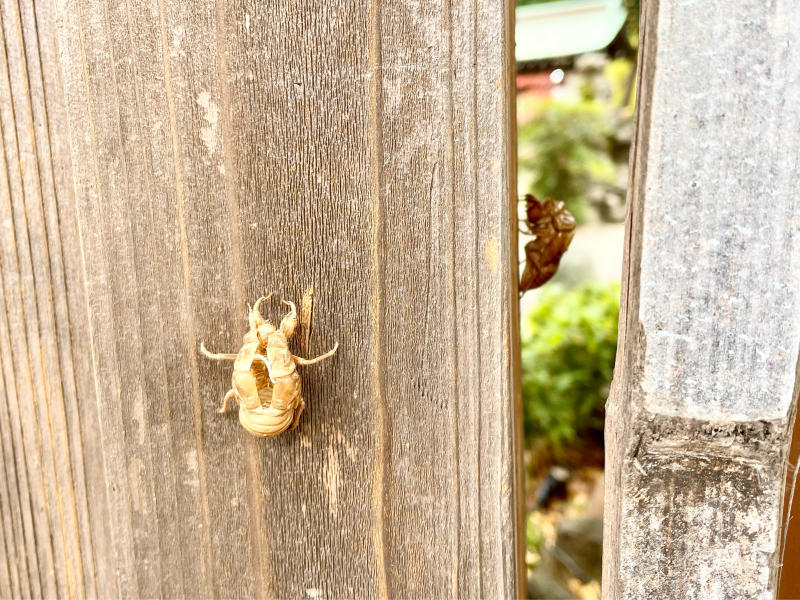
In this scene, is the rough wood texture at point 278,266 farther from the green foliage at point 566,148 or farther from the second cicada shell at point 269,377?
the green foliage at point 566,148

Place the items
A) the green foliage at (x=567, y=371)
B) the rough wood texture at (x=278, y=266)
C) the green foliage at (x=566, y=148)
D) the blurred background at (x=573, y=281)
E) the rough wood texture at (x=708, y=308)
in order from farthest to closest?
1. the green foliage at (x=566, y=148)
2. the green foliage at (x=567, y=371)
3. the blurred background at (x=573, y=281)
4. the rough wood texture at (x=278, y=266)
5. the rough wood texture at (x=708, y=308)

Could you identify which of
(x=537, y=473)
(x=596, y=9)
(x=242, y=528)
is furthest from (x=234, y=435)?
(x=537, y=473)

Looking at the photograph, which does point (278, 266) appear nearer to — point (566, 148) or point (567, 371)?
point (567, 371)

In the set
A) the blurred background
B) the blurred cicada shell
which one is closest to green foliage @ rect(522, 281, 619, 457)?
the blurred background

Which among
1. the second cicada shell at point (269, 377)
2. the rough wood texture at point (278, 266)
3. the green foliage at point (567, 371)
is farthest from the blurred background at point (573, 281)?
the second cicada shell at point (269, 377)

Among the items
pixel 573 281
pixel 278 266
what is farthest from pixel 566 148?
pixel 278 266

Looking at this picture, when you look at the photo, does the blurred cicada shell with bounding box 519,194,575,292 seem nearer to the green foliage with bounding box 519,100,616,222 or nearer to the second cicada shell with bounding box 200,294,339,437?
the second cicada shell with bounding box 200,294,339,437

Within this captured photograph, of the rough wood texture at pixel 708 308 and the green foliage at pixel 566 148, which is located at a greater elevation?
the green foliage at pixel 566 148
